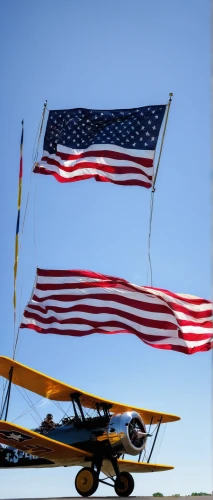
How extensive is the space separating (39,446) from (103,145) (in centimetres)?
809

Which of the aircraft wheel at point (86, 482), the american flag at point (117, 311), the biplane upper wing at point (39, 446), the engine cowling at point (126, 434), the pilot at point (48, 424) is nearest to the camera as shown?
the american flag at point (117, 311)

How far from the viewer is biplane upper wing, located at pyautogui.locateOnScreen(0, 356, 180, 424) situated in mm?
14062

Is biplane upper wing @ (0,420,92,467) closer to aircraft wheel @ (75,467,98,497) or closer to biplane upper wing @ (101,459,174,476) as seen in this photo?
aircraft wheel @ (75,467,98,497)

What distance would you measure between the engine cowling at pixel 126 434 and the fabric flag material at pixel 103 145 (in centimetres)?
612

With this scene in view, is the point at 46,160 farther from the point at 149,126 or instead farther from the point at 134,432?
the point at 134,432

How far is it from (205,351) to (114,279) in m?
3.00

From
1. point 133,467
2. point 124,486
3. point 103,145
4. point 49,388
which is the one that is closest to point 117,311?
point 49,388

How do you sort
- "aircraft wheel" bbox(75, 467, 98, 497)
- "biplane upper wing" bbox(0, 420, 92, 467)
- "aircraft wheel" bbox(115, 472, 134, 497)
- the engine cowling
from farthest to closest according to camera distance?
1. "aircraft wheel" bbox(115, 472, 134, 497)
2. the engine cowling
3. "aircraft wheel" bbox(75, 467, 98, 497)
4. "biplane upper wing" bbox(0, 420, 92, 467)

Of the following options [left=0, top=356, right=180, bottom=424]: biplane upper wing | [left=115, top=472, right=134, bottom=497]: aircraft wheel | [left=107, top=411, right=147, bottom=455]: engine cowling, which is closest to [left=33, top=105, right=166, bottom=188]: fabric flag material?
[left=0, top=356, right=180, bottom=424]: biplane upper wing

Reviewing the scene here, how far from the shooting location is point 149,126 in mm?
14242

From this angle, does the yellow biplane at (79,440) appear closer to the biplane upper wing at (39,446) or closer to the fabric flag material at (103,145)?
the biplane upper wing at (39,446)

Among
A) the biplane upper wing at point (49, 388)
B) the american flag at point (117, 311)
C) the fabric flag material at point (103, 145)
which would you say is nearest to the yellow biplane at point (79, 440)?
the biplane upper wing at point (49, 388)

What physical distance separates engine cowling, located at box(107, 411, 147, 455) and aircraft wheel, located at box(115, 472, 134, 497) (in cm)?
94

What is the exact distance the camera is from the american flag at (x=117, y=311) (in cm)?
1288
